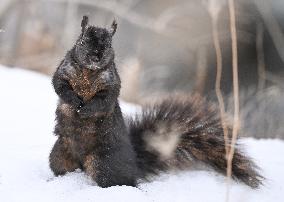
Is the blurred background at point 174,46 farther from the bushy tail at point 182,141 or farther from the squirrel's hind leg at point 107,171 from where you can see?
the squirrel's hind leg at point 107,171

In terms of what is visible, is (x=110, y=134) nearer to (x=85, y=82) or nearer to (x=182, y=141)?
(x=85, y=82)

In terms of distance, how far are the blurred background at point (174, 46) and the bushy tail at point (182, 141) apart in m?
2.28

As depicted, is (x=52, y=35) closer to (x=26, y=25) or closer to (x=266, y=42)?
(x=26, y=25)

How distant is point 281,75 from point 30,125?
3.84m

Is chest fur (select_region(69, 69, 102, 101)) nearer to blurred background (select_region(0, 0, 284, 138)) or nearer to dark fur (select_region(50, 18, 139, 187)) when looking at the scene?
dark fur (select_region(50, 18, 139, 187))

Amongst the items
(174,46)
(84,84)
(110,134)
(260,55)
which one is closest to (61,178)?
(110,134)

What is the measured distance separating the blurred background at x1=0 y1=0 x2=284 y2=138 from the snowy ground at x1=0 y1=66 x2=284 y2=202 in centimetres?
168

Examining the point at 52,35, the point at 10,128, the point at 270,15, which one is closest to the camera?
the point at 10,128

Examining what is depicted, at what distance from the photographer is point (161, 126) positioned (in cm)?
526

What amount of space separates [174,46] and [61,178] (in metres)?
5.30

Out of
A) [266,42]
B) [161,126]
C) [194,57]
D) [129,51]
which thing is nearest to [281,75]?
[266,42]

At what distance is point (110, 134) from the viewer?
190 inches

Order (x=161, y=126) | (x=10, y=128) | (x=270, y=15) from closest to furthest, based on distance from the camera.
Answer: (x=161, y=126) < (x=10, y=128) < (x=270, y=15)

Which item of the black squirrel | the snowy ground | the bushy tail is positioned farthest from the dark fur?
the bushy tail
